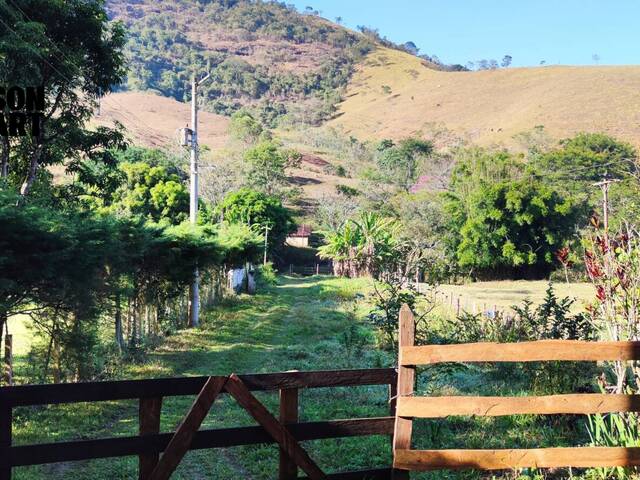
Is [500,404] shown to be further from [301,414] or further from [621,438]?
[301,414]

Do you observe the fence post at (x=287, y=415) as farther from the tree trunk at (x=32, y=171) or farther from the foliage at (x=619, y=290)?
the tree trunk at (x=32, y=171)

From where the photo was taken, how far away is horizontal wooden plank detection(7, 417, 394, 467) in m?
3.85

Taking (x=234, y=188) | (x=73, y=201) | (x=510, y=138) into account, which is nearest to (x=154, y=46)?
(x=510, y=138)

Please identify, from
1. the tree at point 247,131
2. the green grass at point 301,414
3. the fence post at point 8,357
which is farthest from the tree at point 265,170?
the fence post at point 8,357

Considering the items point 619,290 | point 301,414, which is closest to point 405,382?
point 619,290

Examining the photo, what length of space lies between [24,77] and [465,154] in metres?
47.6

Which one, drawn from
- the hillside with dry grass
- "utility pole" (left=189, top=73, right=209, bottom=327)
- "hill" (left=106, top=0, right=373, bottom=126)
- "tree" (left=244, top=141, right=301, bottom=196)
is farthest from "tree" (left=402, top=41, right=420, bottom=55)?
"utility pole" (left=189, top=73, right=209, bottom=327)

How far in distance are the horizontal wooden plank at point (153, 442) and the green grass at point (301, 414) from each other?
5.02 ft

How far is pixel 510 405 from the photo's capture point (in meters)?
4.35

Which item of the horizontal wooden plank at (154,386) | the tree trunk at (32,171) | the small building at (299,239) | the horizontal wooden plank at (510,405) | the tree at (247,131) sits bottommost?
the horizontal wooden plank at (510,405)

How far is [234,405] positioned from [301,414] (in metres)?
1.30

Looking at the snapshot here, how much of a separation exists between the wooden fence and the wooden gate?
1.19ft

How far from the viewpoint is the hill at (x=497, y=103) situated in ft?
284

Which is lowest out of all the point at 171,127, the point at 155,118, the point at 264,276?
the point at 264,276
